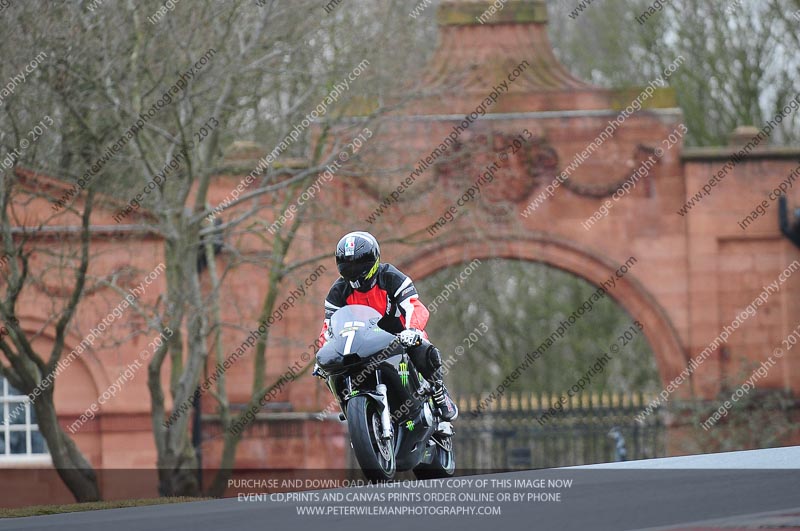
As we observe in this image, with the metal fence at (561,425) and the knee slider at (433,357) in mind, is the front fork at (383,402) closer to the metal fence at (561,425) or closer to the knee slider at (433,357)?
the knee slider at (433,357)

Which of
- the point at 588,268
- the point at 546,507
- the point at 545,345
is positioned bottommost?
the point at 546,507

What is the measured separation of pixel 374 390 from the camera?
30.7ft

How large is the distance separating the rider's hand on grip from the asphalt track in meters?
1.01

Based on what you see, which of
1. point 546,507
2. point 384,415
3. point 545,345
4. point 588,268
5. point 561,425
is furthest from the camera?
point 545,345

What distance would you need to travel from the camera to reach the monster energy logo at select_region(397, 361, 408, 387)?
9.63m

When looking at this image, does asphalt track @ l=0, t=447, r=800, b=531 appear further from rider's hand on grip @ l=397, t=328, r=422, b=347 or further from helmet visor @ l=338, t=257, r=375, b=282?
helmet visor @ l=338, t=257, r=375, b=282

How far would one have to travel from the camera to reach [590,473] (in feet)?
30.0

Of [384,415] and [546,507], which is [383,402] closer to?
[384,415]

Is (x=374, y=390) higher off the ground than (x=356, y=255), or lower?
lower

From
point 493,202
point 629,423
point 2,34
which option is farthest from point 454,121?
point 2,34

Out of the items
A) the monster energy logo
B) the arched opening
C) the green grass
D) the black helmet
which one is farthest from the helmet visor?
the arched opening

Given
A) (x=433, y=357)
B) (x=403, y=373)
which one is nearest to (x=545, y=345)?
(x=433, y=357)

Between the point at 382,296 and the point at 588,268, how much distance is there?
1306 centimetres

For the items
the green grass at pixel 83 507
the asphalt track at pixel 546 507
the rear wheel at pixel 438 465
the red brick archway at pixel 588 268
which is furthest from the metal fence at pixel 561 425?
the asphalt track at pixel 546 507
